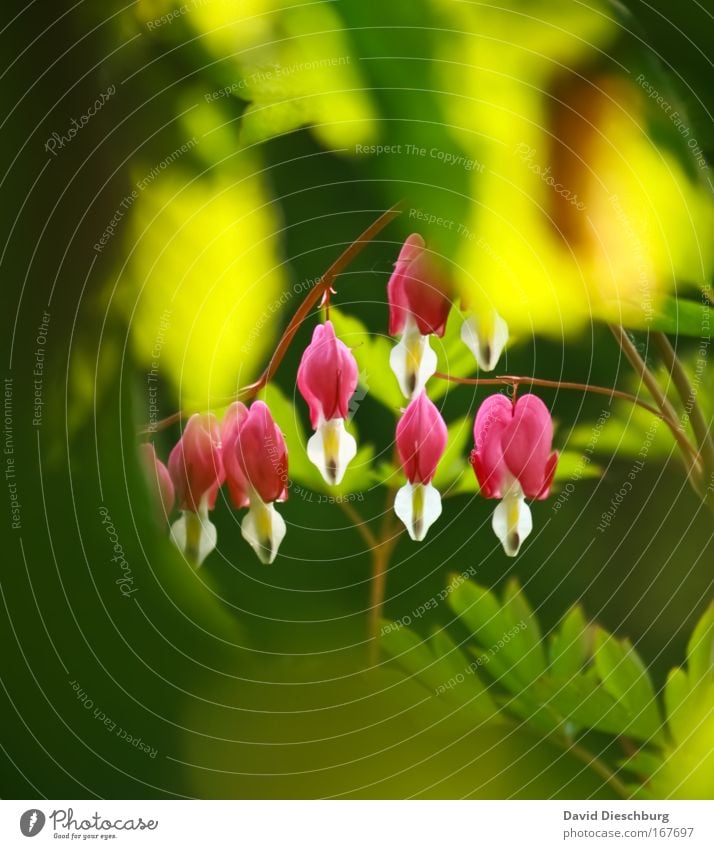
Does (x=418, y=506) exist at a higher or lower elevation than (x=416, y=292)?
lower

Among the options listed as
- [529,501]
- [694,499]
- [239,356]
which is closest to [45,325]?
[239,356]

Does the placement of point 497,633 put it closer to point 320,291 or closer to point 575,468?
point 575,468

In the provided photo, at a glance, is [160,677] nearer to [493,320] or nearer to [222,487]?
[222,487]

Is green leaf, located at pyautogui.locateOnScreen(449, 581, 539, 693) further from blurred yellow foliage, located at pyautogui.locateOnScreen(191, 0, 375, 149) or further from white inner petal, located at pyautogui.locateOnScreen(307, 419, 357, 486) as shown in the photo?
blurred yellow foliage, located at pyautogui.locateOnScreen(191, 0, 375, 149)
